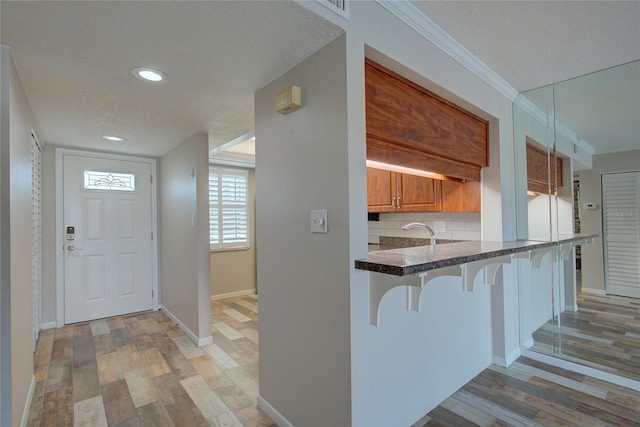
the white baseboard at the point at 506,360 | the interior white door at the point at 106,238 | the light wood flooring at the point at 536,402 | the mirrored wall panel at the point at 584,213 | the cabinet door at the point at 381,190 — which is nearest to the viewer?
the light wood flooring at the point at 536,402

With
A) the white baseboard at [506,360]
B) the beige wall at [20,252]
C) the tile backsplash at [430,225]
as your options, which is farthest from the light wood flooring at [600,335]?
the beige wall at [20,252]

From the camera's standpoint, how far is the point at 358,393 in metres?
1.49

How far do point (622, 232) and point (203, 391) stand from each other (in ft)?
11.3

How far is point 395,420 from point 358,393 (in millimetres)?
465

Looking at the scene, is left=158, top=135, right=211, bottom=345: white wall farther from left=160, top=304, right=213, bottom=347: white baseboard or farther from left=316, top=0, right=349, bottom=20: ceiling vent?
left=316, top=0, right=349, bottom=20: ceiling vent

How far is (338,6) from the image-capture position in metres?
1.41

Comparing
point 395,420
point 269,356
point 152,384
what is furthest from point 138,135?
point 395,420

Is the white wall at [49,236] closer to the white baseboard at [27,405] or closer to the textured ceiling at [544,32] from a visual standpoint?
the white baseboard at [27,405]

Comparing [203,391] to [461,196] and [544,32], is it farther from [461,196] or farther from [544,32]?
[544,32]

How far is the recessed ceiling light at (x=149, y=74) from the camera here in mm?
1811

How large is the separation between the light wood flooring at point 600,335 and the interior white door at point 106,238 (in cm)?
459

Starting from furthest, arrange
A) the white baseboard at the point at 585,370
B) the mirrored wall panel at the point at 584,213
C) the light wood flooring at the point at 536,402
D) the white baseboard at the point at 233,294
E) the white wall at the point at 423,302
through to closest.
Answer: the white baseboard at the point at 233,294
the mirrored wall panel at the point at 584,213
the white baseboard at the point at 585,370
the light wood flooring at the point at 536,402
the white wall at the point at 423,302

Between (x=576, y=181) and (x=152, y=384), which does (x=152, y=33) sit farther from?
(x=576, y=181)

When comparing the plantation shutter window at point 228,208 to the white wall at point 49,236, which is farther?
the plantation shutter window at point 228,208
